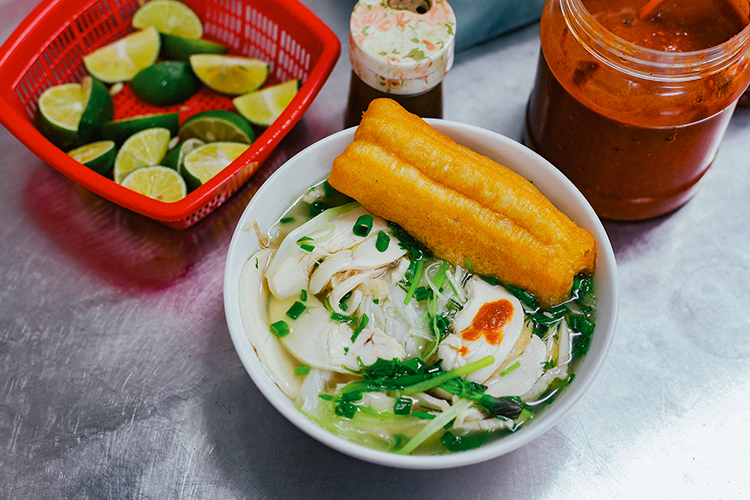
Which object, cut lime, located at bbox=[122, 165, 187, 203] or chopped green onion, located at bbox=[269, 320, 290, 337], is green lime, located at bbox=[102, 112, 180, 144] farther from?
chopped green onion, located at bbox=[269, 320, 290, 337]

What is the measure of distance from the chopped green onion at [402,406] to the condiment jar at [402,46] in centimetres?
56

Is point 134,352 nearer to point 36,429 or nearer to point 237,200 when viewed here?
point 36,429

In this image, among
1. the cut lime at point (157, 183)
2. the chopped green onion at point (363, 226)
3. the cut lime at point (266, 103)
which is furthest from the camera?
the cut lime at point (266, 103)

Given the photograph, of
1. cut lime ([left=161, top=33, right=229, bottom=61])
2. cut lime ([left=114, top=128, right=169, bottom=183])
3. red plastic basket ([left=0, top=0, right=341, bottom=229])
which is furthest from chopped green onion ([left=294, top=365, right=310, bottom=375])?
cut lime ([left=161, top=33, right=229, bottom=61])

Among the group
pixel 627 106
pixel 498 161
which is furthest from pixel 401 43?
pixel 627 106

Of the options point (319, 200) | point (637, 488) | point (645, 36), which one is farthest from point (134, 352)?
point (645, 36)

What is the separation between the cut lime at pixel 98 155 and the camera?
1.31 m

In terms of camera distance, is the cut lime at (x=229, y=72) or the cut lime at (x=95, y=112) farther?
the cut lime at (x=229, y=72)

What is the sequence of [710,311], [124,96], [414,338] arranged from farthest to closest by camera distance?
[124,96] < [710,311] < [414,338]

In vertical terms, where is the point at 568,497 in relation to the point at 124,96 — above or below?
below

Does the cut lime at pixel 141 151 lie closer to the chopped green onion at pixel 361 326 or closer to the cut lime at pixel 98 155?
the cut lime at pixel 98 155

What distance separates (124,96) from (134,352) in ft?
2.06

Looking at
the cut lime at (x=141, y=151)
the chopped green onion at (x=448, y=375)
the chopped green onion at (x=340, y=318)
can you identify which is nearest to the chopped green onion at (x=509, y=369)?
the chopped green onion at (x=448, y=375)

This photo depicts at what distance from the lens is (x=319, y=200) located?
1.17 metres
